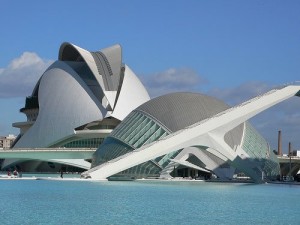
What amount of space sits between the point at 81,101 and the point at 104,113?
3.43m

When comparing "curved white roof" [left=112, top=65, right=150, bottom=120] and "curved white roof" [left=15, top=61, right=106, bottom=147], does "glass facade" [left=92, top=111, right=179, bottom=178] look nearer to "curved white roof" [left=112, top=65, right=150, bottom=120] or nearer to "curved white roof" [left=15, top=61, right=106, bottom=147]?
"curved white roof" [left=15, top=61, right=106, bottom=147]

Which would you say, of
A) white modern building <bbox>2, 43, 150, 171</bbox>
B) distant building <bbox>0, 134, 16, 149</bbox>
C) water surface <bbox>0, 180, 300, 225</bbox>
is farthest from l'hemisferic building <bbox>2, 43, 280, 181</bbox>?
distant building <bbox>0, 134, 16, 149</bbox>

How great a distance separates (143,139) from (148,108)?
4.75 meters

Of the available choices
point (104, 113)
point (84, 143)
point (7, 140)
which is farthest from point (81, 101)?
point (7, 140)

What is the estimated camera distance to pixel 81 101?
3519 inches

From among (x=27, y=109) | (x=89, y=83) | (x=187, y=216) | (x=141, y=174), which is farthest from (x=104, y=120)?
(x=187, y=216)

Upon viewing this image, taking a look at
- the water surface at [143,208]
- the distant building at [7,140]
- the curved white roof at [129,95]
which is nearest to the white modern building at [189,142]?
the water surface at [143,208]

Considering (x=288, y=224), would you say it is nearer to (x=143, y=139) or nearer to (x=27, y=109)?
(x=143, y=139)

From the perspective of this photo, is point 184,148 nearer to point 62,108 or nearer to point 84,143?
point 84,143

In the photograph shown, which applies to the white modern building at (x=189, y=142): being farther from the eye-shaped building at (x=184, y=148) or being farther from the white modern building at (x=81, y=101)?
the white modern building at (x=81, y=101)

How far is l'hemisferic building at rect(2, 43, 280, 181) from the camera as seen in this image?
54312 millimetres

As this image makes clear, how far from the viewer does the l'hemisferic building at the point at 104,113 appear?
5431 cm

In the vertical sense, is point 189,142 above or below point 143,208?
above

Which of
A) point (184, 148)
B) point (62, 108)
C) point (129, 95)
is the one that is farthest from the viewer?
point (129, 95)
